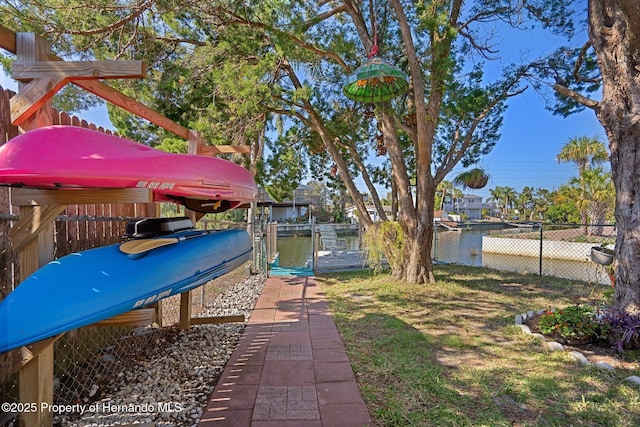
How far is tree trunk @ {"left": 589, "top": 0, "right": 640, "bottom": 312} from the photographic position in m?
3.24

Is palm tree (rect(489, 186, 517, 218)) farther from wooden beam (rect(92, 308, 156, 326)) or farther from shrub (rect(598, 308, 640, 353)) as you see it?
wooden beam (rect(92, 308, 156, 326))

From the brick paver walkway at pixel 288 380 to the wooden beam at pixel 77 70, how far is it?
2195 millimetres

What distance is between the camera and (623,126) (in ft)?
11.0

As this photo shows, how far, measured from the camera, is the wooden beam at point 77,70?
1.64m

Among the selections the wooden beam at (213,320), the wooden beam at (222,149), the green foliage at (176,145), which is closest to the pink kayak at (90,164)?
the wooden beam at (222,149)

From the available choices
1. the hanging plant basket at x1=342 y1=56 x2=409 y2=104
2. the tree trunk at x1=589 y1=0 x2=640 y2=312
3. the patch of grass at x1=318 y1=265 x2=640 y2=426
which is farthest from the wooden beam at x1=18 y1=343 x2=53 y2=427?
the tree trunk at x1=589 y1=0 x2=640 y2=312

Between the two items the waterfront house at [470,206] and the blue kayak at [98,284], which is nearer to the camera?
the blue kayak at [98,284]

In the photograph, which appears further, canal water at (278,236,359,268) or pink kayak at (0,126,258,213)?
canal water at (278,236,359,268)

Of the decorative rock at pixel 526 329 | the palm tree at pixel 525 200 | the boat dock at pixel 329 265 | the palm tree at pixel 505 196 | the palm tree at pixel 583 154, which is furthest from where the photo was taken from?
the palm tree at pixel 505 196

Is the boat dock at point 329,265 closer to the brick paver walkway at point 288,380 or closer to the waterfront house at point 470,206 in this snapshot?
the brick paver walkway at point 288,380

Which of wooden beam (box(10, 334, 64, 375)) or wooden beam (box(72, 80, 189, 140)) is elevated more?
wooden beam (box(72, 80, 189, 140))

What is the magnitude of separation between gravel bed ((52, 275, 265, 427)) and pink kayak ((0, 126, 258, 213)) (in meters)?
1.52

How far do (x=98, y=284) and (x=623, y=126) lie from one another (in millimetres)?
4903

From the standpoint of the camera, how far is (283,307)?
4.67 metres
